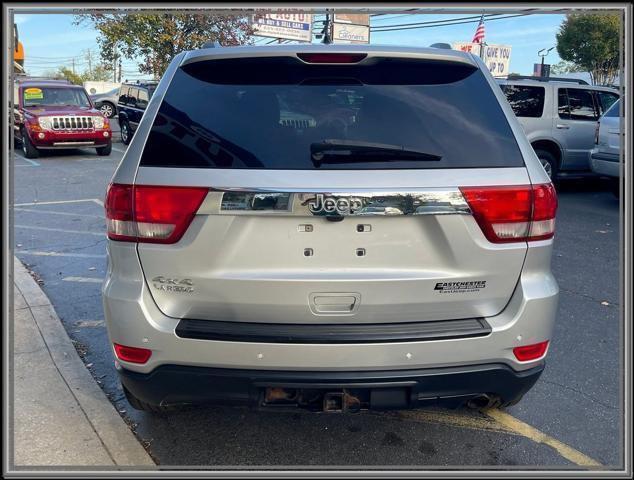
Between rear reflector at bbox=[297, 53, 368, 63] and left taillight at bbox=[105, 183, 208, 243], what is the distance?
757 mm

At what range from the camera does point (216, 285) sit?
240cm

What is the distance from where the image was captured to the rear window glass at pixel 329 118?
2418 mm

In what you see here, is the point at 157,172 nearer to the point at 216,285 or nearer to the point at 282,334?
the point at 216,285

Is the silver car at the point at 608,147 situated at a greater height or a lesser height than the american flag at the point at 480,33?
lesser

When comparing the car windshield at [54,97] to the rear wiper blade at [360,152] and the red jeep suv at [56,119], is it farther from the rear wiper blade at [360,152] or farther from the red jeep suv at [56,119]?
the rear wiper blade at [360,152]

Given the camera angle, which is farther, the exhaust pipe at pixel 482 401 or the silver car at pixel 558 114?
the silver car at pixel 558 114

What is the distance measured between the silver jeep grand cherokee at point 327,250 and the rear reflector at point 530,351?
1 cm

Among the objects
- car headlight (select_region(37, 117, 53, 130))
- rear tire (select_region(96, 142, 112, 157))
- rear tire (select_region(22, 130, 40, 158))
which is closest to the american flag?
rear tire (select_region(96, 142, 112, 157))

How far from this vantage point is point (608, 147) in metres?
9.27

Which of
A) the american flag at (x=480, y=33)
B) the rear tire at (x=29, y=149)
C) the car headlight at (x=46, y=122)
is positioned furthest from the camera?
the american flag at (x=480, y=33)

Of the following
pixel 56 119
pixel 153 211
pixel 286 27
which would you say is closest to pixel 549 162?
pixel 153 211

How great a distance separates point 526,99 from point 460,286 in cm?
968

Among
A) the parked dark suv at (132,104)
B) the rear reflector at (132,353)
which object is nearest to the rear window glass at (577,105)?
the rear reflector at (132,353)

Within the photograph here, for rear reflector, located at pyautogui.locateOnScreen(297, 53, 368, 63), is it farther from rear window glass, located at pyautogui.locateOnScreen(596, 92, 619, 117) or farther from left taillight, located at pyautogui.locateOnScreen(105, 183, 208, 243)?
rear window glass, located at pyautogui.locateOnScreen(596, 92, 619, 117)
